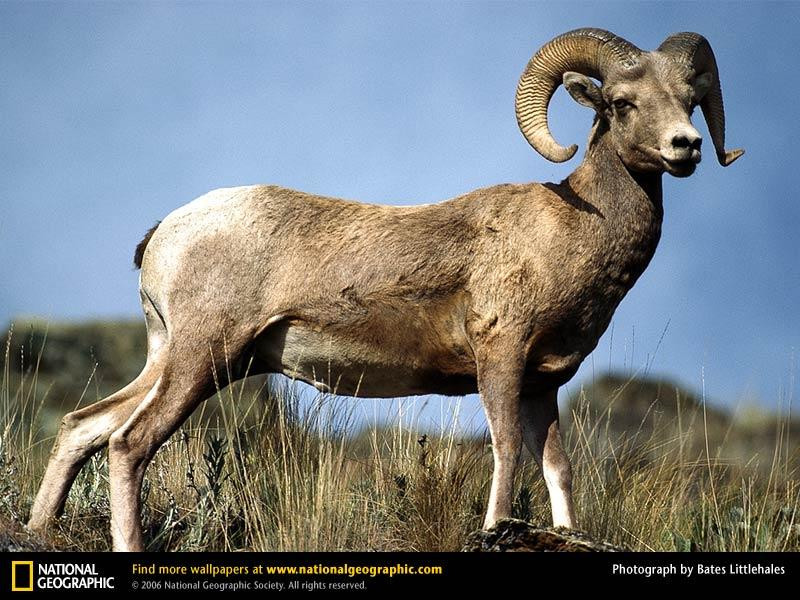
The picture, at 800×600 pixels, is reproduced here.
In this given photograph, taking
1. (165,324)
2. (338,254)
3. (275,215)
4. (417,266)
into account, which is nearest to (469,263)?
(417,266)

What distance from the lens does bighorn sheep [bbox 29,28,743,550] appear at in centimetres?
719

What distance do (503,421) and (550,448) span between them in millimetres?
724

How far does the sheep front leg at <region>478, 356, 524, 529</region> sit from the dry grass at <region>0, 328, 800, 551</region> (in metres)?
0.61

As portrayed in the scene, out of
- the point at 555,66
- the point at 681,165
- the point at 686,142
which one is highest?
the point at 555,66

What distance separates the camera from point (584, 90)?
25.1ft

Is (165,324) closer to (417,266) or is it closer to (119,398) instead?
(119,398)

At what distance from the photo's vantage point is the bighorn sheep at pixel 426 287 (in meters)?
7.19
